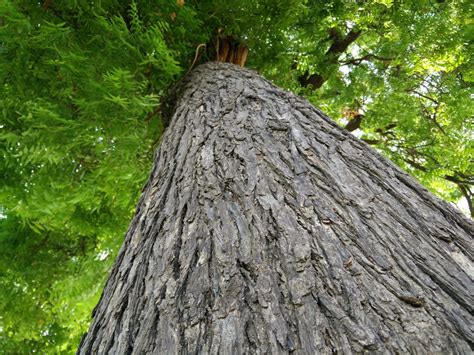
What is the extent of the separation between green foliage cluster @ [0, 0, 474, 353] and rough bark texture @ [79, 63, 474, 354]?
2.68ft

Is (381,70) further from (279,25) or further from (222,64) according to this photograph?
(222,64)

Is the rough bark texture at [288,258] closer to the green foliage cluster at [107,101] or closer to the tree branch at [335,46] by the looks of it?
the green foliage cluster at [107,101]

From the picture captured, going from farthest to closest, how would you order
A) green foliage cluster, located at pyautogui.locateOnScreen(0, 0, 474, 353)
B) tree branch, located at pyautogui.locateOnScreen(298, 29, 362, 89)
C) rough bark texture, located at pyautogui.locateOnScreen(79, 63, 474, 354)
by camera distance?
1. tree branch, located at pyautogui.locateOnScreen(298, 29, 362, 89)
2. green foliage cluster, located at pyautogui.locateOnScreen(0, 0, 474, 353)
3. rough bark texture, located at pyautogui.locateOnScreen(79, 63, 474, 354)

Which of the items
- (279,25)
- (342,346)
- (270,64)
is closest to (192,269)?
(342,346)

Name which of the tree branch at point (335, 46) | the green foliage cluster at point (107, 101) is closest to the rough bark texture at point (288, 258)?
the green foliage cluster at point (107, 101)

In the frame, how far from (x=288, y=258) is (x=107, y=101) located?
1557 mm

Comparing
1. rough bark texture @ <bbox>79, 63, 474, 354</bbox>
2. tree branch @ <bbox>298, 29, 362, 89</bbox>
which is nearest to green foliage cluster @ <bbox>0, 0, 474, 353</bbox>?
tree branch @ <bbox>298, 29, 362, 89</bbox>

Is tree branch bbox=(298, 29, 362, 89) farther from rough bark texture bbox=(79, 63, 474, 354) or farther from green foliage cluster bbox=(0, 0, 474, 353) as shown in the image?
rough bark texture bbox=(79, 63, 474, 354)

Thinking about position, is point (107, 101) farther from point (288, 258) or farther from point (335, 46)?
point (335, 46)

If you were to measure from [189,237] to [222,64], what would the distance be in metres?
2.20

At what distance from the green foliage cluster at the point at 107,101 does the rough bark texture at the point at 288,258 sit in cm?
82

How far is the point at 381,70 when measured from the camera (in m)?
6.28

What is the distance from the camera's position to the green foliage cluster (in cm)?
227

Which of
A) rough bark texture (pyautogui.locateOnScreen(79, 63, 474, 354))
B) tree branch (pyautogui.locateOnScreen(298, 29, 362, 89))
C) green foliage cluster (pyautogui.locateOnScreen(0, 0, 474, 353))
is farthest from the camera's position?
tree branch (pyautogui.locateOnScreen(298, 29, 362, 89))
